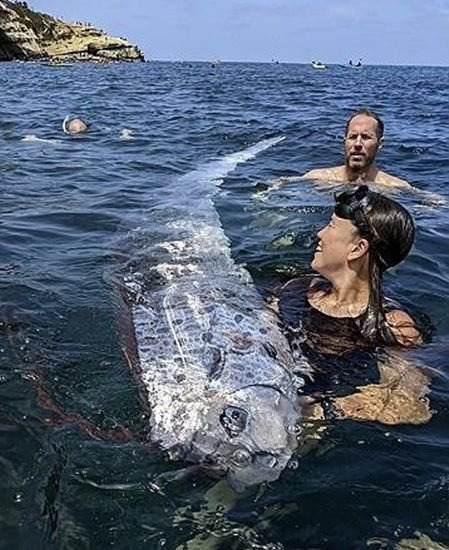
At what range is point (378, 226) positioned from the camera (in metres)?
4.57

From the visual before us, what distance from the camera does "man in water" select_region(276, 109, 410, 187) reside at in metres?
9.26

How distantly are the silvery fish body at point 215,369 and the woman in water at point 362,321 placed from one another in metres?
0.24

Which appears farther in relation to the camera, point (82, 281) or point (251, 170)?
point (251, 170)

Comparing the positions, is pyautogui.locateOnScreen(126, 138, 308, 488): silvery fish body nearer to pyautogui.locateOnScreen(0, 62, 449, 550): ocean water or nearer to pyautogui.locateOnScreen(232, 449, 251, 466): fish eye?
A: pyautogui.locateOnScreen(232, 449, 251, 466): fish eye

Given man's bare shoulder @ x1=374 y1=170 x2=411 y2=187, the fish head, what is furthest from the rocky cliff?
the fish head

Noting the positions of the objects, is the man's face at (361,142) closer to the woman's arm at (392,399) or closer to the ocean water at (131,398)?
the ocean water at (131,398)

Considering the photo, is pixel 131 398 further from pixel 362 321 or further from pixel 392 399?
pixel 362 321

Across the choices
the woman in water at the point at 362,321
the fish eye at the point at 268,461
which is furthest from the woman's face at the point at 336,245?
the fish eye at the point at 268,461

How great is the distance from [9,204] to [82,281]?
306 cm

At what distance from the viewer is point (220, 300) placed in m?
4.81

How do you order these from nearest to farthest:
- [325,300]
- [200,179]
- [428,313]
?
[325,300] < [428,313] < [200,179]

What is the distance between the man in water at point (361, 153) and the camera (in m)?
9.26

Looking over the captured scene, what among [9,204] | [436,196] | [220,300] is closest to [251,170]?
[436,196]

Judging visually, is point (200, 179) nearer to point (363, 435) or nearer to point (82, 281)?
point (82, 281)
